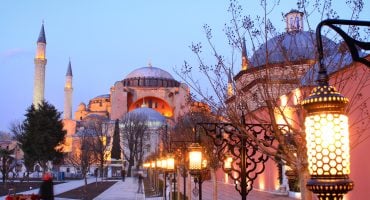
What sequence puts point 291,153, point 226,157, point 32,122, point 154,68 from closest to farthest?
point 291,153 < point 226,157 < point 32,122 < point 154,68

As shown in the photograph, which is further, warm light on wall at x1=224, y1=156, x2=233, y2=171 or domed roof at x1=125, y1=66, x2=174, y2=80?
domed roof at x1=125, y1=66, x2=174, y2=80

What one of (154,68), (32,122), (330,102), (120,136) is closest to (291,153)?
(330,102)

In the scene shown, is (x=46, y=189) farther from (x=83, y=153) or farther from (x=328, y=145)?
(x=83, y=153)

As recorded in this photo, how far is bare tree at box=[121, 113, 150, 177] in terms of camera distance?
58188 millimetres

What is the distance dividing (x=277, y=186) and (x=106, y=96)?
249ft

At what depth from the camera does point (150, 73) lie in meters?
87.3

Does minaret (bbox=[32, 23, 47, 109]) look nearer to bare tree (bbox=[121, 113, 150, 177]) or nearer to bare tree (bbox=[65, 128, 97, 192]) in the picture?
bare tree (bbox=[65, 128, 97, 192])

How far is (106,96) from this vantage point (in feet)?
316

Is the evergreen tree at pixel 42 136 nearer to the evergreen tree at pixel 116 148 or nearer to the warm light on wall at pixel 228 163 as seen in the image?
the evergreen tree at pixel 116 148

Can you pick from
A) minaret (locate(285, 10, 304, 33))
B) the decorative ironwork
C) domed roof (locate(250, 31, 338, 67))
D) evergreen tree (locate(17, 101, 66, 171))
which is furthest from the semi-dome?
the decorative ironwork

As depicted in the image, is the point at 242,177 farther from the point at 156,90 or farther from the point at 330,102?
the point at 156,90

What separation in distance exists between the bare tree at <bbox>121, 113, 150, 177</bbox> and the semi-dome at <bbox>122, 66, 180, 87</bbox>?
2184cm

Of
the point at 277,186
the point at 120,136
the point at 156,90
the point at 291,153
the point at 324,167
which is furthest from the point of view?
the point at 156,90

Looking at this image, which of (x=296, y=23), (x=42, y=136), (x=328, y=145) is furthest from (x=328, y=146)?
(x=42, y=136)
